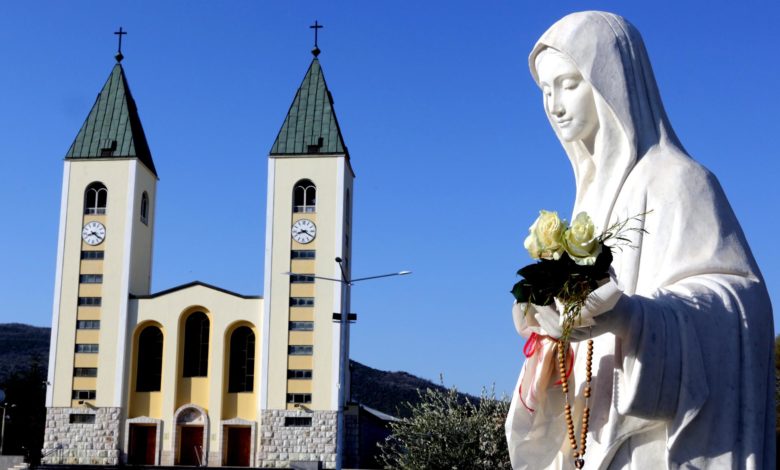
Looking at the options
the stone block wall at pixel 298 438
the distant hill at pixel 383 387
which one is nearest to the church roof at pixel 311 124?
the stone block wall at pixel 298 438

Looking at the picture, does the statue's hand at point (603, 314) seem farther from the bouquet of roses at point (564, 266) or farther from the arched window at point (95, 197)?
the arched window at point (95, 197)

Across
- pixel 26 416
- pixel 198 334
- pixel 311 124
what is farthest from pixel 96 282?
pixel 311 124

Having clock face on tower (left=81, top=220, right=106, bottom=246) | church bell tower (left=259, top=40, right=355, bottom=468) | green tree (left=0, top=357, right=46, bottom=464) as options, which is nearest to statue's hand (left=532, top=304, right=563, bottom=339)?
church bell tower (left=259, top=40, right=355, bottom=468)

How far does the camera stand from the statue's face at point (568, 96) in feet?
14.6

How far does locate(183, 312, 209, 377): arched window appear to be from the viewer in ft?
187

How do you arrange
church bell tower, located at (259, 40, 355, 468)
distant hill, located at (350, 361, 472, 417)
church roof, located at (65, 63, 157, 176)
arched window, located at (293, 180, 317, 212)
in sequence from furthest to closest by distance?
distant hill, located at (350, 361, 472, 417)
church roof, located at (65, 63, 157, 176)
arched window, located at (293, 180, 317, 212)
church bell tower, located at (259, 40, 355, 468)

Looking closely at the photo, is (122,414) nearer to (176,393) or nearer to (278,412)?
(176,393)

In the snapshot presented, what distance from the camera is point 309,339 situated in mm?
54938

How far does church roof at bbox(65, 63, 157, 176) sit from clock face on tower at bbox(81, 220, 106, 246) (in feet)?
11.8

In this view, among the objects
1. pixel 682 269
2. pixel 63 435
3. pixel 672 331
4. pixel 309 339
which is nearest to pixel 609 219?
pixel 682 269

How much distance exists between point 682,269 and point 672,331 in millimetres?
324

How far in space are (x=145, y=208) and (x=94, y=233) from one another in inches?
152

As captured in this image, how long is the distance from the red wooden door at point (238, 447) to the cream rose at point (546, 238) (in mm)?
53181

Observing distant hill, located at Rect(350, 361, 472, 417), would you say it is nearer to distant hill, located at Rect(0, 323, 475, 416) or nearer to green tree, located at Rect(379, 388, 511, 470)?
distant hill, located at Rect(0, 323, 475, 416)
